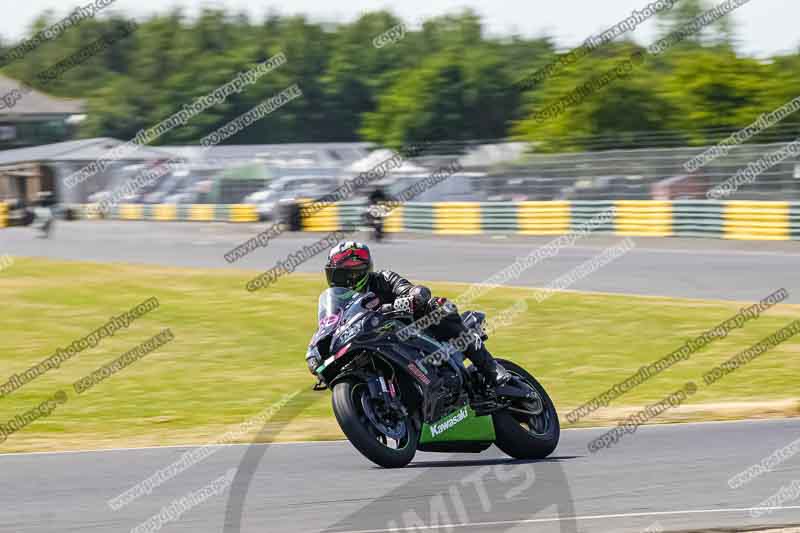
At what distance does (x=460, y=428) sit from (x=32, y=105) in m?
88.3

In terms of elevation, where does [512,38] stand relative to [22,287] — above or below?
below

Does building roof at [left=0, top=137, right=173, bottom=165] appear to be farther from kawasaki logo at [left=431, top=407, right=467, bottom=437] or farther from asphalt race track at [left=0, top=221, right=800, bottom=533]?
kawasaki logo at [left=431, top=407, right=467, bottom=437]

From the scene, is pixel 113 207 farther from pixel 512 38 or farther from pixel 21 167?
pixel 512 38

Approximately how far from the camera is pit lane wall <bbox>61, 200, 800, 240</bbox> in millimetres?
28453

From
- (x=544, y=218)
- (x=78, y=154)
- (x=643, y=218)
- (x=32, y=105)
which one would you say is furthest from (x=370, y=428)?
(x=32, y=105)

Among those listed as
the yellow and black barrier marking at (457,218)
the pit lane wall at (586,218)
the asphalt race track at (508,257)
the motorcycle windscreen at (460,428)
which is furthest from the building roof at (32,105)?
the motorcycle windscreen at (460,428)

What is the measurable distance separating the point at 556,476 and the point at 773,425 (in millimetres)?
3023

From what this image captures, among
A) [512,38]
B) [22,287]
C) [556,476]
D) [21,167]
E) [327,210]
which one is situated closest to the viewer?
[556,476]

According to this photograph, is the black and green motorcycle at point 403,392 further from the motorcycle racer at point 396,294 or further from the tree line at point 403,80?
the tree line at point 403,80

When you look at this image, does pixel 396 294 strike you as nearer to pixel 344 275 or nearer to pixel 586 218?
pixel 344 275

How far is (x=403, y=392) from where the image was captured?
813cm

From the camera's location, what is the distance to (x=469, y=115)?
85375mm

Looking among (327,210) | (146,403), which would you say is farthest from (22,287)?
(327,210)

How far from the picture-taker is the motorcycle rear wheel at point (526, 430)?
8.54 metres
